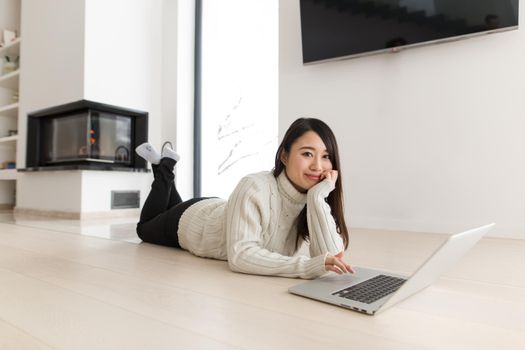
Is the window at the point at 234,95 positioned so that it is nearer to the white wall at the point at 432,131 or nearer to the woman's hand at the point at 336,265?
the white wall at the point at 432,131

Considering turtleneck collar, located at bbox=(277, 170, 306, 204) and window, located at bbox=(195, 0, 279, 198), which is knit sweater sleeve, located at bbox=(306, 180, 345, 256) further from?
window, located at bbox=(195, 0, 279, 198)

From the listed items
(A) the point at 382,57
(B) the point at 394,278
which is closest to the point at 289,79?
(A) the point at 382,57

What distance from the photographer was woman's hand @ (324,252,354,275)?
0.90 metres

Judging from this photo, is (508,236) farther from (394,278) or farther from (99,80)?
(99,80)

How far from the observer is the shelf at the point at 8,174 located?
3.74 metres

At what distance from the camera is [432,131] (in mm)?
2234

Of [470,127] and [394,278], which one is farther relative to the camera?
[470,127]

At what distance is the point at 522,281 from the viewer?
1087 millimetres

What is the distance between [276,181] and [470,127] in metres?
1.52

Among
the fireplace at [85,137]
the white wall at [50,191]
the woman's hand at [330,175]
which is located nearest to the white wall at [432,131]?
the woman's hand at [330,175]

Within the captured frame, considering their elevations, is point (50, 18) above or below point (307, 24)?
above

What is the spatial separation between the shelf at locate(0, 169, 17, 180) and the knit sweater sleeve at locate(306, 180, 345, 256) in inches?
146

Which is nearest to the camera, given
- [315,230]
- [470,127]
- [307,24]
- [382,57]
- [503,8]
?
[315,230]

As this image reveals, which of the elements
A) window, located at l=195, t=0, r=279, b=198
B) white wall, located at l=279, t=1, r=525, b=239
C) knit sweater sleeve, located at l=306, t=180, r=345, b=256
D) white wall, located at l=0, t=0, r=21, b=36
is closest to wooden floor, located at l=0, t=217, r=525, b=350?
knit sweater sleeve, located at l=306, t=180, r=345, b=256
